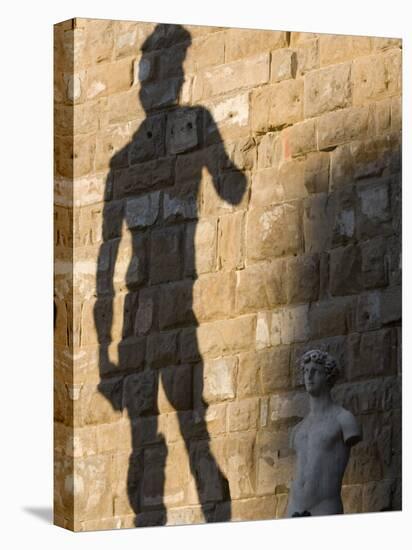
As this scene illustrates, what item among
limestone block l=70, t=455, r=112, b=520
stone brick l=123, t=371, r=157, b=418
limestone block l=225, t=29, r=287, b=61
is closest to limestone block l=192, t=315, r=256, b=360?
stone brick l=123, t=371, r=157, b=418

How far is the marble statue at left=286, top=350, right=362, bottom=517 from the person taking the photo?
11.4m

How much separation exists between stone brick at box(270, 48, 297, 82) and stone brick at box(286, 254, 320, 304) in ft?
3.34

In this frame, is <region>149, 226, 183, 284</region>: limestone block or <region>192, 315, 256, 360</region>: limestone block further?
<region>192, 315, 256, 360</region>: limestone block

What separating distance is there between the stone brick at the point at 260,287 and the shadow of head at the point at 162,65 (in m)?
1.05

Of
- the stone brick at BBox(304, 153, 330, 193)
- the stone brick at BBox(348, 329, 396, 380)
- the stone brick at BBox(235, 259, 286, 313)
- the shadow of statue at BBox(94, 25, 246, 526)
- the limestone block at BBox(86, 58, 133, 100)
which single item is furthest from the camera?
the stone brick at BBox(348, 329, 396, 380)

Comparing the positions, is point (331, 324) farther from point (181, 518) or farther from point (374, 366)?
point (181, 518)

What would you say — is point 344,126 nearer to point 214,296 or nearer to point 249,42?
point 249,42

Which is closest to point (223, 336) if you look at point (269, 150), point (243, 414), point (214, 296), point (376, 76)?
point (214, 296)

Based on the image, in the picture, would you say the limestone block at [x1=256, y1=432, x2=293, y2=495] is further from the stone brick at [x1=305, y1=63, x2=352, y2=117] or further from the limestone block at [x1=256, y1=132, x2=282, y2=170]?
the stone brick at [x1=305, y1=63, x2=352, y2=117]

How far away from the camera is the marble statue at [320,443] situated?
1142 centimetres

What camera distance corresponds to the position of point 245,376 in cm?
1142

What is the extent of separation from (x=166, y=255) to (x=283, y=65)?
4.27ft

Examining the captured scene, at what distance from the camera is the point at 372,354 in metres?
11.8

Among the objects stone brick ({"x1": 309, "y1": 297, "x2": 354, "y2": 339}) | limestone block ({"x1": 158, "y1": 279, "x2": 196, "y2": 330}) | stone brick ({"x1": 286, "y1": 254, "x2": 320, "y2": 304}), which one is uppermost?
stone brick ({"x1": 286, "y1": 254, "x2": 320, "y2": 304})
